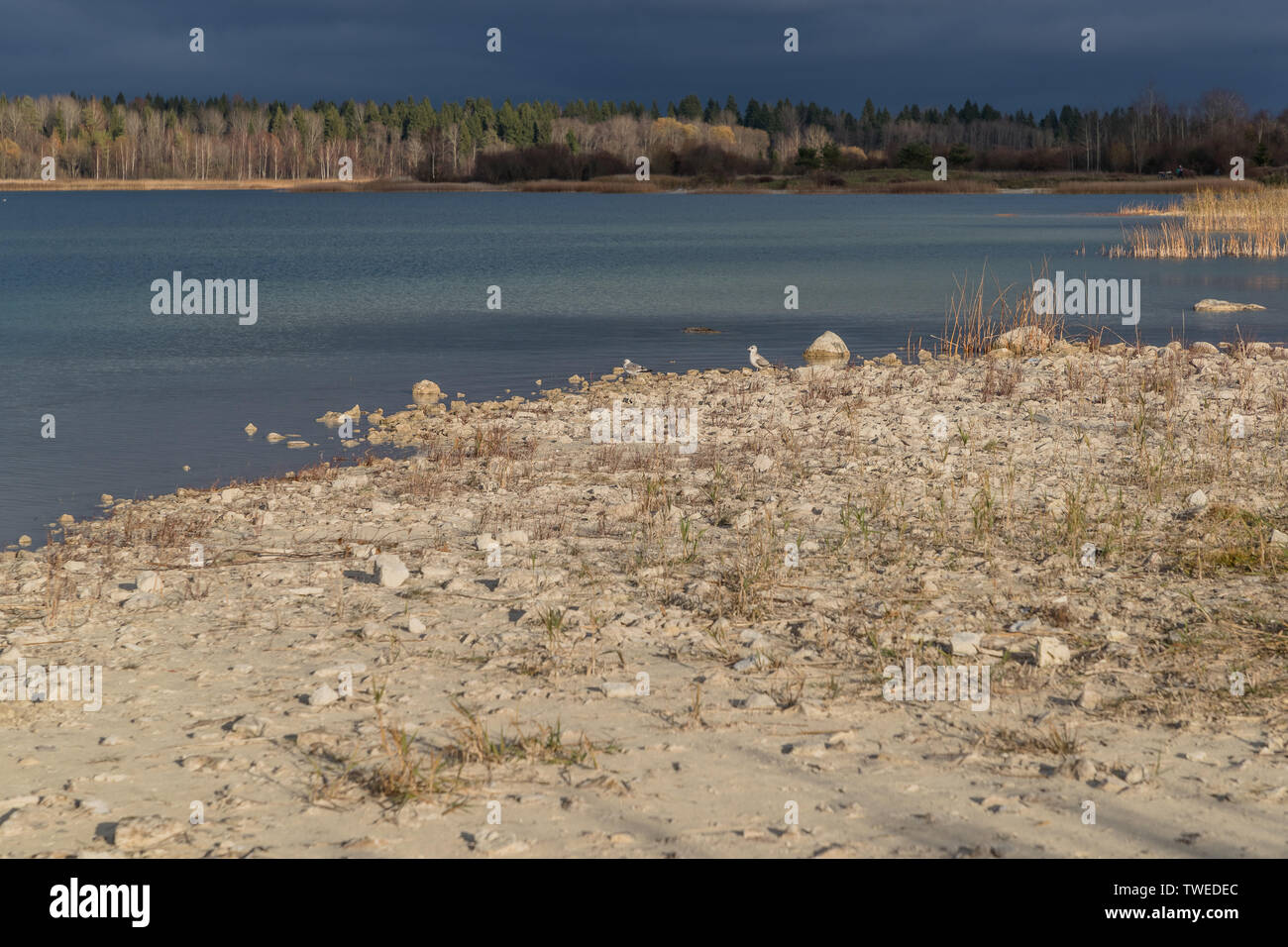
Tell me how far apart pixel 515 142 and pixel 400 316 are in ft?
525

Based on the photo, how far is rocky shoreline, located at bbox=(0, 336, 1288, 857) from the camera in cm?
488

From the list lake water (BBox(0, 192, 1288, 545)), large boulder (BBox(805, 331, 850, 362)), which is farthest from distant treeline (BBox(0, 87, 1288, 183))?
large boulder (BBox(805, 331, 850, 362))

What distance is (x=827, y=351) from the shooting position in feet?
69.1

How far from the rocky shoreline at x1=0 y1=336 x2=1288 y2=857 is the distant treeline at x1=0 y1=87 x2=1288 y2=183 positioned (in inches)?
4936

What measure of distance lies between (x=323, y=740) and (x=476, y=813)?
1.08 m

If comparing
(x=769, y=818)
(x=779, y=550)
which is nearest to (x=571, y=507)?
(x=779, y=550)

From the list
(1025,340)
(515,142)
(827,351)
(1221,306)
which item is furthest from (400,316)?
(515,142)

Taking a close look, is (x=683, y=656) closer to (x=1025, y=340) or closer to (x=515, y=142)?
(x=1025, y=340)

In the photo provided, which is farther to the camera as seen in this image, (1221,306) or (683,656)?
(1221,306)

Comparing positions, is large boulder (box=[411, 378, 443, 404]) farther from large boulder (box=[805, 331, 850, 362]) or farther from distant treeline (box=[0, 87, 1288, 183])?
distant treeline (box=[0, 87, 1288, 183])
